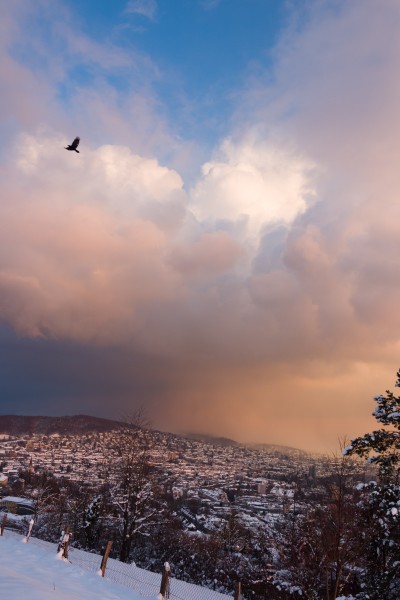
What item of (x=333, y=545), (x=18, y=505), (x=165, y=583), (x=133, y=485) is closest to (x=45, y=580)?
(x=165, y=583)

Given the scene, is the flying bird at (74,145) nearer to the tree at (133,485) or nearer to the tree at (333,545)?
the tree at (333,545)

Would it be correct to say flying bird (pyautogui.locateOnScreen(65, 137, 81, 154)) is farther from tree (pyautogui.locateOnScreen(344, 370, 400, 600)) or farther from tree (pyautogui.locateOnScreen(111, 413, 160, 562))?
tree (pyautogui.locateOnScreen(111, 413, 160, 562))

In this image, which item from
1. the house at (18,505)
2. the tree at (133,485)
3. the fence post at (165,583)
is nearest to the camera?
the fence post at (165,583)

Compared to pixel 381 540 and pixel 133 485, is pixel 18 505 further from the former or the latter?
pixel 381 540

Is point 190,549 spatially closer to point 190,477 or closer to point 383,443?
point 383,443

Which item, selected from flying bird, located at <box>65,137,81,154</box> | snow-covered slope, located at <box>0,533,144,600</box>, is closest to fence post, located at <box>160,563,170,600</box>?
snow-covered slope, located at <box>0,533,144,600</box>

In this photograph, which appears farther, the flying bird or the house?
the house

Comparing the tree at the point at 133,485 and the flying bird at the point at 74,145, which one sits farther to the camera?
the tree at the point at 133,485

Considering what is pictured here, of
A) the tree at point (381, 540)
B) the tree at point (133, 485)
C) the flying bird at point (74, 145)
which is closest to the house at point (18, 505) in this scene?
the tree at point (133, 485)

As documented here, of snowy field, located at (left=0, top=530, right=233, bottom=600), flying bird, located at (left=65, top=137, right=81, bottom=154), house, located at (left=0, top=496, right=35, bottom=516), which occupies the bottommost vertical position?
house, located at (left=0, top=496, right=35, bottom=516)

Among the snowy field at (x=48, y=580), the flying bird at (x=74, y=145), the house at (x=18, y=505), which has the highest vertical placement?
the flying bird at (x=74, y=145)

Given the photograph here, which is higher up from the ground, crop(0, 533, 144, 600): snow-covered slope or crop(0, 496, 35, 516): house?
crop(0, 533, 144, 600): snow-covered slope
